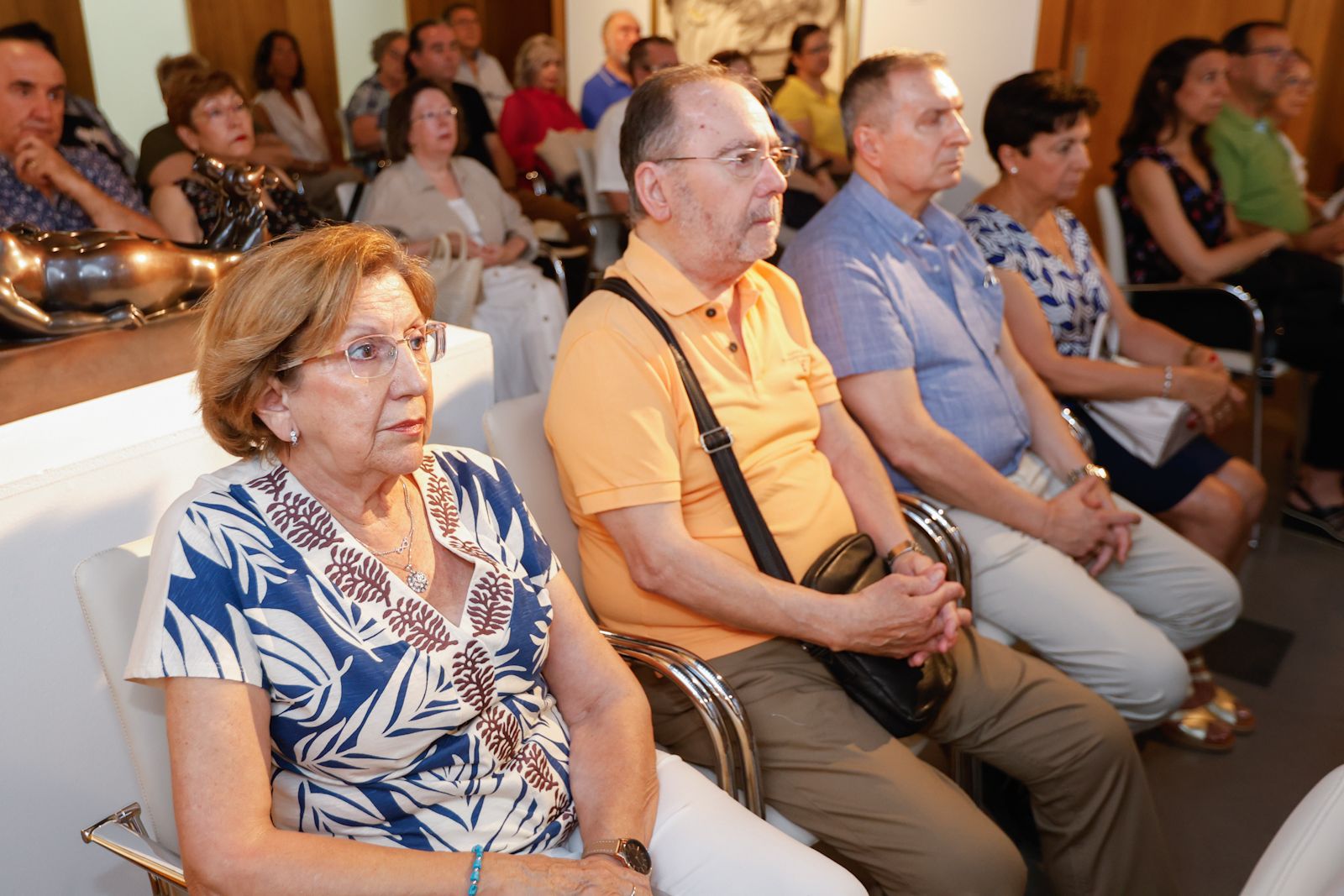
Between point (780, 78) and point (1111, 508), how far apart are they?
15.0 ft

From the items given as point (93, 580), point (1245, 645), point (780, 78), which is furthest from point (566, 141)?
point (93, 580)

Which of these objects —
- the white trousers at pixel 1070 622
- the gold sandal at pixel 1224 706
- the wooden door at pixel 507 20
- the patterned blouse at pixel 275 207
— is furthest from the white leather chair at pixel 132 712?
the wooden door at pixel 507 20

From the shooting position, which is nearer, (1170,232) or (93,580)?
(93,580)

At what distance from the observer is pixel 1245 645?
9.16ft

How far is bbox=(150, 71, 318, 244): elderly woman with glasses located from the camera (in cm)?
294

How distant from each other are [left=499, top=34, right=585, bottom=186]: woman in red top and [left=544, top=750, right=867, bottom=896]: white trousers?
4810 mm

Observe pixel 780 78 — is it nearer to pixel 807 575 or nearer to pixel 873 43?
pixel 873 43

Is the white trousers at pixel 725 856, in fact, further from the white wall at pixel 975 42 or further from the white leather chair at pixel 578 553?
the white wall at pixel 975 42

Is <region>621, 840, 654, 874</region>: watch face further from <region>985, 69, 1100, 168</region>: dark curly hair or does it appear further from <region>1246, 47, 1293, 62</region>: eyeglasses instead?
<region>1246, 47, 1293, 62</region>: eyeglasses

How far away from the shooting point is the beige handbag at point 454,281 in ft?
10.8

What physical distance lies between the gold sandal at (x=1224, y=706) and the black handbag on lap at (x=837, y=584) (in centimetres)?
103

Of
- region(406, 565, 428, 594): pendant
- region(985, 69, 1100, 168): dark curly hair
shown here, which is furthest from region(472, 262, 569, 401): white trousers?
region(406, 565, 428, 594): pendant

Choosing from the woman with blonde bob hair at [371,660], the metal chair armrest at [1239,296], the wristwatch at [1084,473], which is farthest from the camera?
the metal chair armrest at [1239,296]

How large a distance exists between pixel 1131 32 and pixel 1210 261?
7.89ft
